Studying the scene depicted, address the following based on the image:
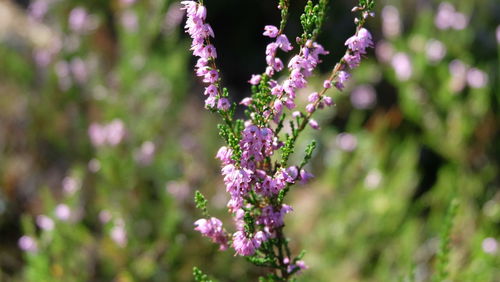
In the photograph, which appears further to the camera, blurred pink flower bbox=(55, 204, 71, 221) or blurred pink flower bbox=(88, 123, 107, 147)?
blurred pink flower bbox=(88, 123, 107, 147)

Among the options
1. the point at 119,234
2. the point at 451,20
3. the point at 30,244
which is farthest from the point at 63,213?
the point at 451,20

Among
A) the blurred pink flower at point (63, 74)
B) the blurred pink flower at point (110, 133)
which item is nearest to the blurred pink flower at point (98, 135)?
the blurred pink flower at point (110, 133)

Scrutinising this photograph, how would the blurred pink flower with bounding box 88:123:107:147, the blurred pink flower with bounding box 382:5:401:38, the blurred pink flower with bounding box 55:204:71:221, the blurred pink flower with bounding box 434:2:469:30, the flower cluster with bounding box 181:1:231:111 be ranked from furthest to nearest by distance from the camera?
the blurred pink flower with bounding box 382:5:401:38
the blurred pink flower with bounding box 434:2:469:30
the blurred pink flower with bounding box 88:123:107:147
the blurred pink flower with bounding box 55:204:71:221
the flower cluster with bounding box 181:1:231:111

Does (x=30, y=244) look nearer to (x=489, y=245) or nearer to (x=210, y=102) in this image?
(x=210, y=102)

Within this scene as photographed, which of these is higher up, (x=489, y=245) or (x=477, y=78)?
(x=477, y=78)

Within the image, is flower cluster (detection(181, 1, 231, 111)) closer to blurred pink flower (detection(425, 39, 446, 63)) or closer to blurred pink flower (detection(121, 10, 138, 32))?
blurred pink flower (detection(121, 10, 138, 32))

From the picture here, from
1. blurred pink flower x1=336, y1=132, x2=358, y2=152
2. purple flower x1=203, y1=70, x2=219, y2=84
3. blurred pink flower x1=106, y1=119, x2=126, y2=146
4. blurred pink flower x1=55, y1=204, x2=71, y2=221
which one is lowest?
purple flower x1=203, y1=70, x2=219, y2=84

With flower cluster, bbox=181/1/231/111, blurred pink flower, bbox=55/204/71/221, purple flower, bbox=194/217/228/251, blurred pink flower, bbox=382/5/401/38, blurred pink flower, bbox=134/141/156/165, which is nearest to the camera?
flower cluster, bbox=181/1/231/111

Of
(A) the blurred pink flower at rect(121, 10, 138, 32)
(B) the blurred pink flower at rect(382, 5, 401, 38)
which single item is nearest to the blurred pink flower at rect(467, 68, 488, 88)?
(B) the blurred pink flower at rect(382, 5, 401, 38)

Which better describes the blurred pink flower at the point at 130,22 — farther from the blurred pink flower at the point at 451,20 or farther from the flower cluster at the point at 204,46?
the flower cluster at the point at 204,46
